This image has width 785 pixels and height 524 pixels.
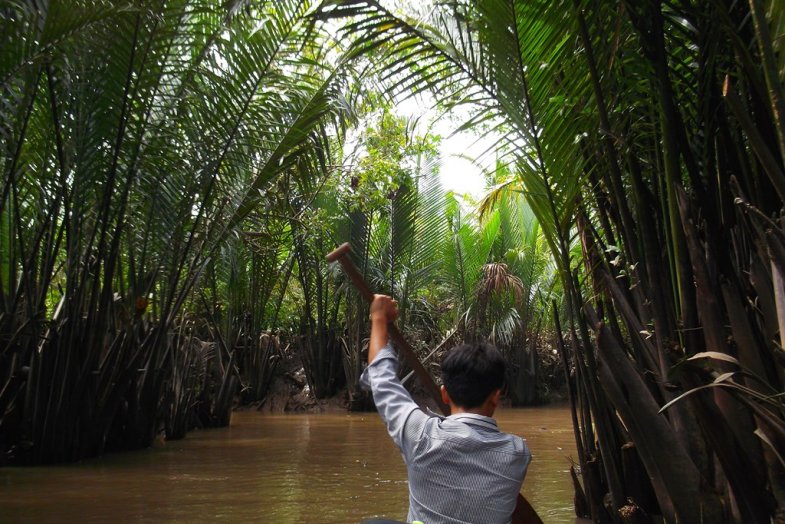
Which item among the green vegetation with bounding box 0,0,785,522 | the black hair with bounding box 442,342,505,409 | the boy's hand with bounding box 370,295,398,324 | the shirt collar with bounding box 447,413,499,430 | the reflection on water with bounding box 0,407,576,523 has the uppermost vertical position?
the green vegetation with bounding box 0,0,785,522

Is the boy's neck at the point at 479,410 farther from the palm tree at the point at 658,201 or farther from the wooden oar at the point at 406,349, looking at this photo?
the palm tree at the point at 658,201

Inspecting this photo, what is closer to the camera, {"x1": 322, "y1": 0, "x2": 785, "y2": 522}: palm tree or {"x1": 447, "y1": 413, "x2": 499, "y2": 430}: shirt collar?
{"x1": 447, "y1": 413, "x2": 499, "y2": 430}: shirt collar

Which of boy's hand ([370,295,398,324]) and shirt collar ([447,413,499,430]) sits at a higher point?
Result: boy's hand ([370,295,398,324])

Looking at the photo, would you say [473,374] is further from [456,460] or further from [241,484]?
[241,484]

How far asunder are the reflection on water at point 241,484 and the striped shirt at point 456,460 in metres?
2.92

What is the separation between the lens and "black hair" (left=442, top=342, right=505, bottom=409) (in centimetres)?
198

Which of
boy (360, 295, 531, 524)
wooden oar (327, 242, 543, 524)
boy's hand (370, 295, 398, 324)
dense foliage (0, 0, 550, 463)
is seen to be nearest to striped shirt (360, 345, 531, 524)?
boy (360, 295, 531, 524)

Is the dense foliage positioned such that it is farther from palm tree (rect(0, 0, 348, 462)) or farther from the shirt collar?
the shirt collar

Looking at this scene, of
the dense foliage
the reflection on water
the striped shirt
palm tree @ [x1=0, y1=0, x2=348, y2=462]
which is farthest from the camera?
palm tree @ [x1=0, y1=0, x2=348, y2=462]

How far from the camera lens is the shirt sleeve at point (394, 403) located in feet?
6.39

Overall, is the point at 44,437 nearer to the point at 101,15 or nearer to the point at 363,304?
the point at 101,15

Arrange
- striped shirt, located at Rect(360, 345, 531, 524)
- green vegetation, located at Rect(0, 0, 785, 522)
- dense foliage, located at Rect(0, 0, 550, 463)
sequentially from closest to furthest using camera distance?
striped shirt, located at Rect(360, 345, 531, 524)
green vegetation, located at Rect(0, 0, 785, 522)
dense foliage, located at Rect(0, 0, 550, 463)

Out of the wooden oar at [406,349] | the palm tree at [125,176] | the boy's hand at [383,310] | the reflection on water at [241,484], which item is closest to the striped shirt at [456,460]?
the boy's hand at [383,310]

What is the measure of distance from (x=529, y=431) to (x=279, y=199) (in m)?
4.35
